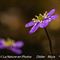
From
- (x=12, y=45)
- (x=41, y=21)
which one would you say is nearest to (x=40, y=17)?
(x=41, y=21)

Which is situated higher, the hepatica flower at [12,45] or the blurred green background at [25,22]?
the blurred green background at [25,22]

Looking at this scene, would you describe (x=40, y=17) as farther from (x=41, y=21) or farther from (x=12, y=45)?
(x=12, y=45)

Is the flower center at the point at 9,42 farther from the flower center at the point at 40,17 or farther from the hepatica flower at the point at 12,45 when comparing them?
the flower center at the point at 40,17

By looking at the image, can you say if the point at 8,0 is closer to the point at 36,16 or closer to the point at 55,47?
the point at 36,16

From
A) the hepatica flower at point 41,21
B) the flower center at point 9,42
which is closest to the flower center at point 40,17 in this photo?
the hepatica flower at point 41,21
